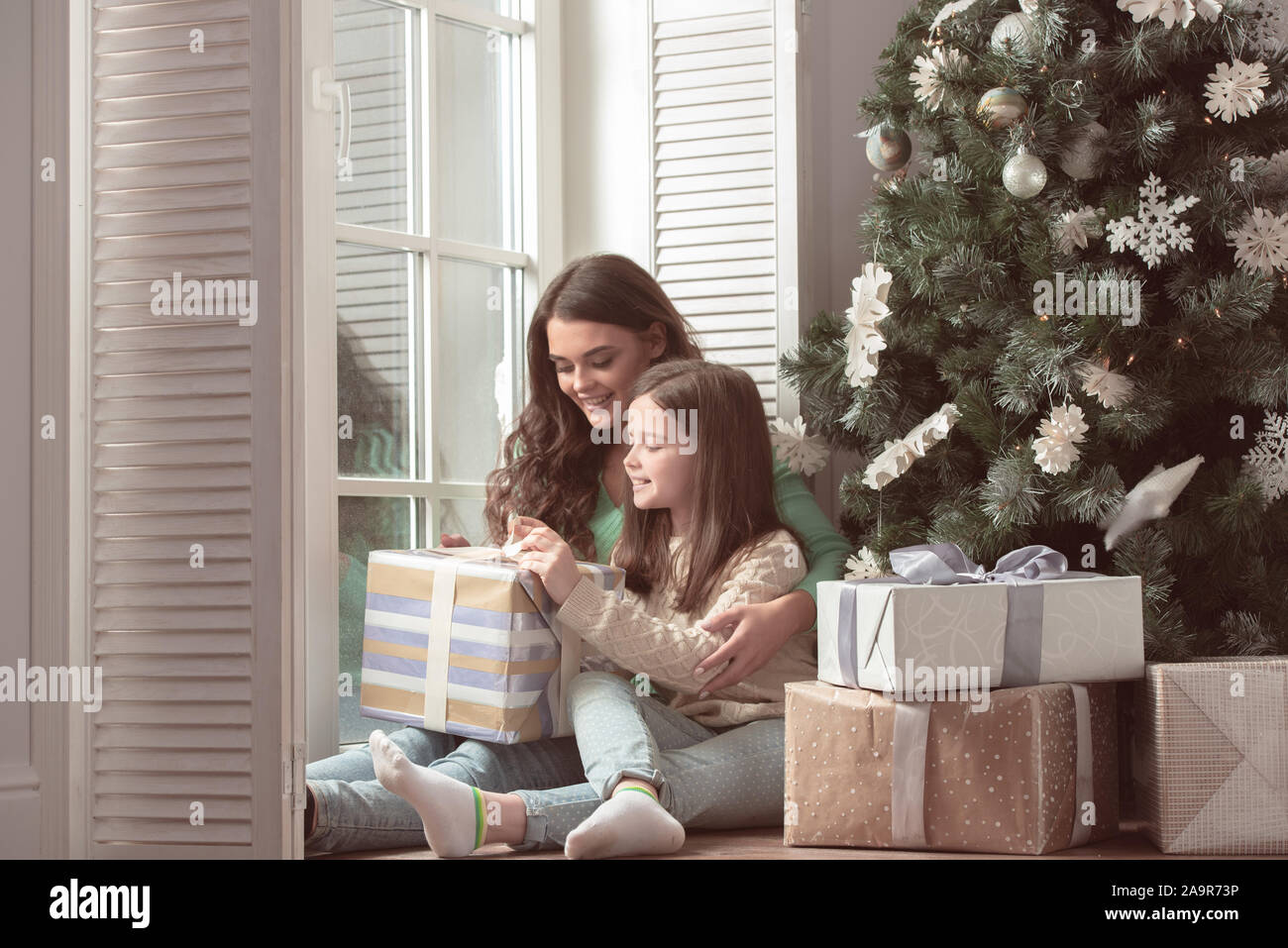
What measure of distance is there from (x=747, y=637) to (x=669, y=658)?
0.12 m

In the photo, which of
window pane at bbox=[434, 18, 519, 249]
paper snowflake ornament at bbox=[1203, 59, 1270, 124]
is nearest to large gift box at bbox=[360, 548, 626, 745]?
window pane at bbox=[434, 18, 519, 249]

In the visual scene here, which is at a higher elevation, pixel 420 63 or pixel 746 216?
pixel 420 63

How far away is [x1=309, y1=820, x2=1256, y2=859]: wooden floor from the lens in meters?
1.50

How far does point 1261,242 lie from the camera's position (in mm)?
1649

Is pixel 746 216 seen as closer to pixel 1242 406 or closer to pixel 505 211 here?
pixel 505 211

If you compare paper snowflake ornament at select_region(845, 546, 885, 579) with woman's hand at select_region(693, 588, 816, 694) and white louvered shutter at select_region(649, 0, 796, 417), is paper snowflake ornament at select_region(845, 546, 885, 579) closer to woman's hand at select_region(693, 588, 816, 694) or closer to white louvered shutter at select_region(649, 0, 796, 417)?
woman's hand at select_region(693, 588, 816, 694)

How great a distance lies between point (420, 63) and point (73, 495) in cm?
104

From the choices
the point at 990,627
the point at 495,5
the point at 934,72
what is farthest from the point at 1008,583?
the point at 495,5

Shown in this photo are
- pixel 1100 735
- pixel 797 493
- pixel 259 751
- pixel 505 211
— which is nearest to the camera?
pixel 259 751

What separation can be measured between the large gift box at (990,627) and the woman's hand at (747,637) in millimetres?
196

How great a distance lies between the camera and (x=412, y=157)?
214cm
